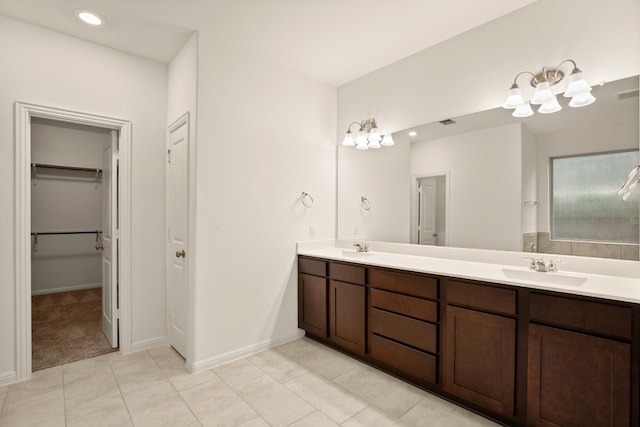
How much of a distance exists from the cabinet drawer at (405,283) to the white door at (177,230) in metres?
1.53

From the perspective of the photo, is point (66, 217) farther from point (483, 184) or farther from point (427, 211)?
point (483, 184)

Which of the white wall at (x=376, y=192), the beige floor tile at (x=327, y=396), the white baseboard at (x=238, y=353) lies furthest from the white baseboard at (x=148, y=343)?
the white wall at (x=376, y=192)

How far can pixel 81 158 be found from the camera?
198 inches

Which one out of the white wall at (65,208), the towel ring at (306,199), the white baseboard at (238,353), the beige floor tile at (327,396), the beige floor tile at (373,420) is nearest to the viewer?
the beige floor tile at (373,420)

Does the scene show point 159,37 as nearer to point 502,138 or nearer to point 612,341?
point 502,138

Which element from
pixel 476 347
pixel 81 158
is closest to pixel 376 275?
pixel 476 347

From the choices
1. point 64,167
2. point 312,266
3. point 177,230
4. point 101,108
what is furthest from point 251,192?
point 64,167

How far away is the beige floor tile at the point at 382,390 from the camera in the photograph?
209 cm

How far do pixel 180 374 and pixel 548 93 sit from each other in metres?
3.28

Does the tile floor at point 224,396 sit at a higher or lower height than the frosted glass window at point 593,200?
lower

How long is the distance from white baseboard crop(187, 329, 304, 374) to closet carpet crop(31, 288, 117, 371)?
1.00 meters

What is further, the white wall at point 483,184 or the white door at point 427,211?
the white door at point 427,211

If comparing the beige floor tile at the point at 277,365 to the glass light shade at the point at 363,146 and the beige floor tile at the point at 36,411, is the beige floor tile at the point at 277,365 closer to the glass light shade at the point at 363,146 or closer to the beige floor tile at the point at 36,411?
the beige floor tile at the point at 36,411

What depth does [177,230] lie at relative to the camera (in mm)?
2869
